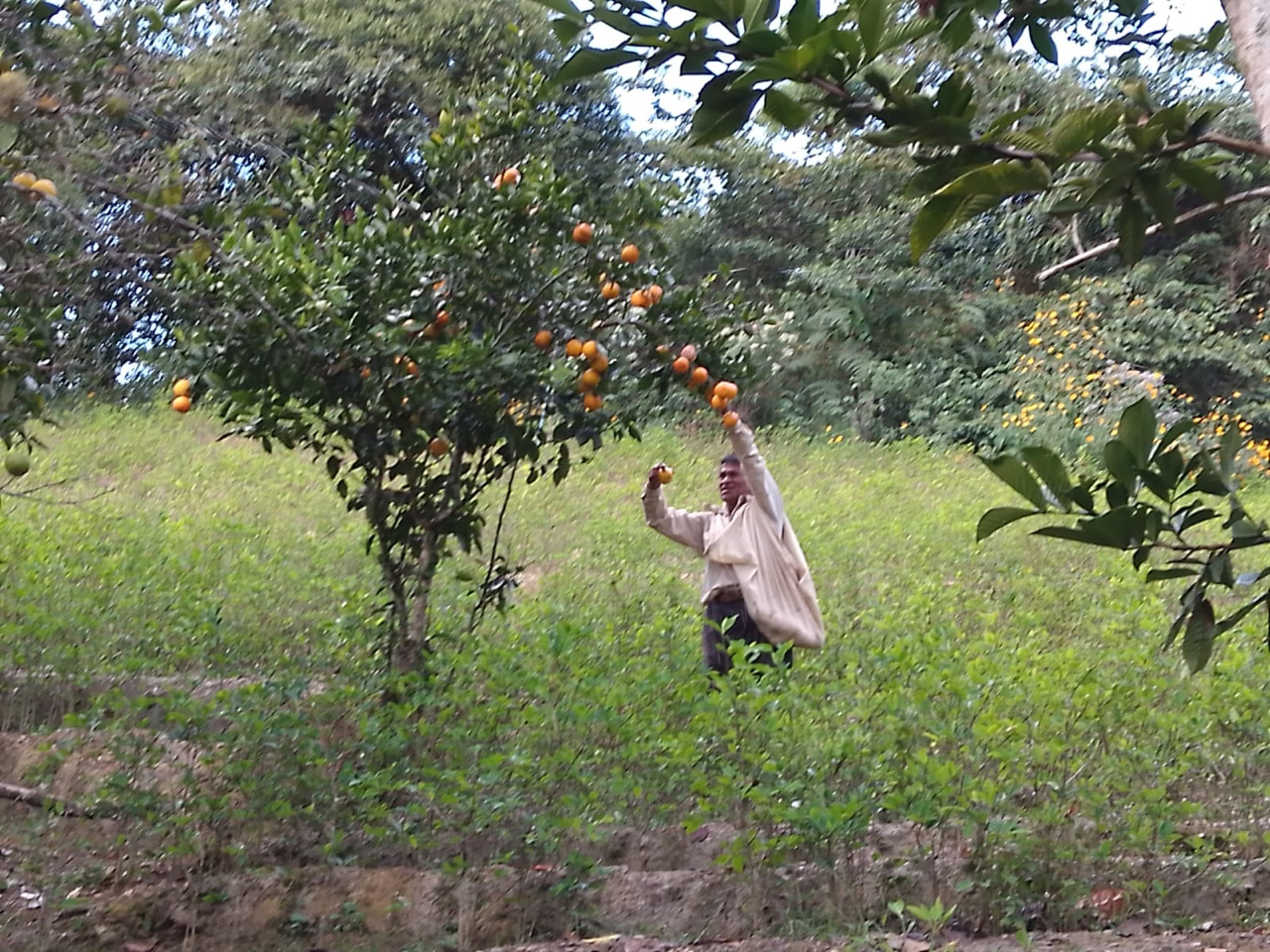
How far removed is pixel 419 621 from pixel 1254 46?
388cm

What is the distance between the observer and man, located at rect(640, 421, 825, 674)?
556 cm

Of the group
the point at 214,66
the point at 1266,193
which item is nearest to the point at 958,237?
the point at 214,66

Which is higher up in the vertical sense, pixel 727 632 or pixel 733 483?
pixel 733 483

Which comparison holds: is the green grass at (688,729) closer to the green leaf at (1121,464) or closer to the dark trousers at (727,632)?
the dark trousers at (727,632)

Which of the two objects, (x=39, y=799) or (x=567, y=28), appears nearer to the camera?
(x=567, y=28)

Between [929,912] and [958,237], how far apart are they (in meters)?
14.8

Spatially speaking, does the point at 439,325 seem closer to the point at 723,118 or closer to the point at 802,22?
the point at 723,118

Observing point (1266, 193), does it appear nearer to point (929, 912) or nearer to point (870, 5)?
point (870, 5)

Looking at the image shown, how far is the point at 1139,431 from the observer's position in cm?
170

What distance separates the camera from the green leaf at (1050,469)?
5.46ft

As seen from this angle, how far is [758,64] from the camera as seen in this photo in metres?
1.62

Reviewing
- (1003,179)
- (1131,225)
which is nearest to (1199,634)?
(1131,225)

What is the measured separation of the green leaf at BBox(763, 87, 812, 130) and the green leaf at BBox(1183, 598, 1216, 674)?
94 cm

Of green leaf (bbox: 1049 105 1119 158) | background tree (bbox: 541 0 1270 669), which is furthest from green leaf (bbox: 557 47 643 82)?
green leaf (bbox: 1049 105 1119 158)
